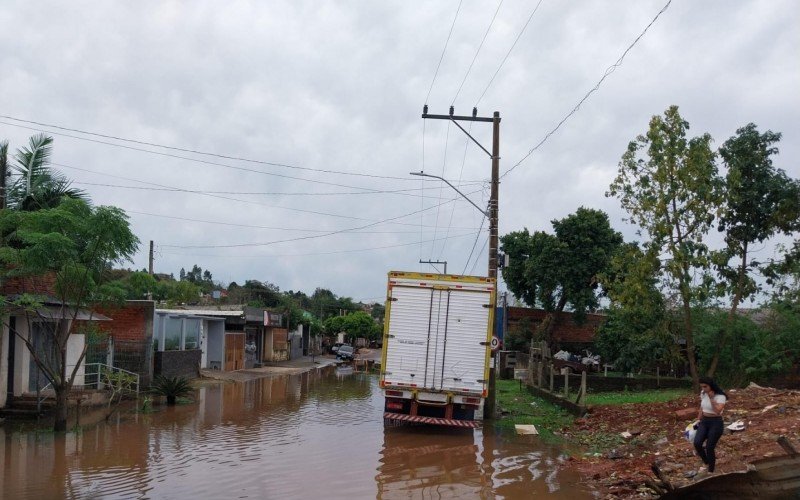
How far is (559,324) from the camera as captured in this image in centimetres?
4441

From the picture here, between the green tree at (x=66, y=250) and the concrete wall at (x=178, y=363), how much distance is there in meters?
11.4

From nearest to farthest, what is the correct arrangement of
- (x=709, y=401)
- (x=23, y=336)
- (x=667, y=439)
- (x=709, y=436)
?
(x=709, y=436), (x=709, y=401), (x=667, y=439), (x=23, y=336)

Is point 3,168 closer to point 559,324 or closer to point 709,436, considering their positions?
point 709,436

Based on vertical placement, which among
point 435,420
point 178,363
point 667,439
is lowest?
point 178,363

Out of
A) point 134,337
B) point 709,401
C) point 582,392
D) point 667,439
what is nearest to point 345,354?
point 134,337

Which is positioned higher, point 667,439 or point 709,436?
point 709,436

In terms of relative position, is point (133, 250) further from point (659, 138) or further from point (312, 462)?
point (659, 138)

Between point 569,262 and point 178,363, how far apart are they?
71.8 feet

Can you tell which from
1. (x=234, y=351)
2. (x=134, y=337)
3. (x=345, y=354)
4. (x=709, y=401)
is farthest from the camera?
(x=345, y=354)

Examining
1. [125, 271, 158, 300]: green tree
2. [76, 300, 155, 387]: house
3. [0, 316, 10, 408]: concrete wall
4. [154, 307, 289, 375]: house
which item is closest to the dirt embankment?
[125, 271, 158, 300]: green tree

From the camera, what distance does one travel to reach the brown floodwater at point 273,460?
1096cm

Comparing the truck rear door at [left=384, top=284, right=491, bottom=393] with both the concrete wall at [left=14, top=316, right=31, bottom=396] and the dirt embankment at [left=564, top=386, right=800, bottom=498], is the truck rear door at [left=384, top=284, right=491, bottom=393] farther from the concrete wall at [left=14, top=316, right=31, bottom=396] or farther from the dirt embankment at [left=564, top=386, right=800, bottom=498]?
the concrete wall at [left=14, top=316, right=31, bottom=396]

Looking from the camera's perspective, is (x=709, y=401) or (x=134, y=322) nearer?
(x=709, y=401)

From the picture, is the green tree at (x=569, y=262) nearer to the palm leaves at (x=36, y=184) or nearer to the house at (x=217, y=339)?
the house at (x=217, y=339)
